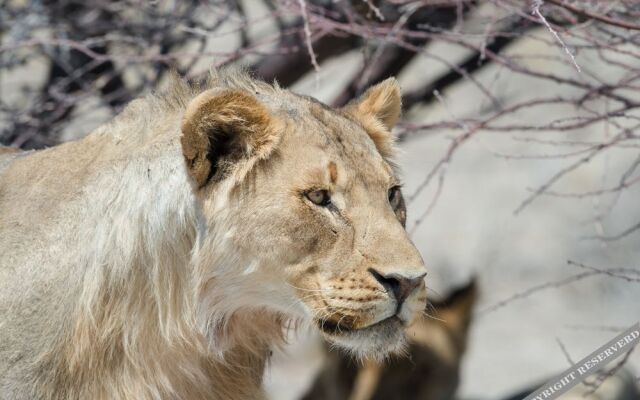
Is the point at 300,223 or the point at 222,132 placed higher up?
the point at 222,132

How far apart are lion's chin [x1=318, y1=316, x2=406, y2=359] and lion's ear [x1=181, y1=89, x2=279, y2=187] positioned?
1.54ft

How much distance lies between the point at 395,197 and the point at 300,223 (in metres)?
0.39

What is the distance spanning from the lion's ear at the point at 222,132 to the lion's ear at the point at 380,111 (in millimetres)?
524

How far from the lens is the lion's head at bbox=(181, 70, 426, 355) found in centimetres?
248

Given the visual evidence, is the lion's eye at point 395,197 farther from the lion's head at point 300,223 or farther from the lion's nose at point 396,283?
the lion's nose at point 396,283

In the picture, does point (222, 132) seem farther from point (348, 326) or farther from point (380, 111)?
point (380, 111)

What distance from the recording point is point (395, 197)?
9.24 ft

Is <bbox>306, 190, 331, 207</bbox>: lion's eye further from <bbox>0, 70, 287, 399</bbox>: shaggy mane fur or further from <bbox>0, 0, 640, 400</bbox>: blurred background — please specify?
<bbox>0, 0, 640, 400</bbox>: blurred background

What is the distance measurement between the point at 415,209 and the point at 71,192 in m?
4.52

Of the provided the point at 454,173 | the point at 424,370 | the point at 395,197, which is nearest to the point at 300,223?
the point at 395,197

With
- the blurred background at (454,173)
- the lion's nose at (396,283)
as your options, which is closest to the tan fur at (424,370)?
the blurred background at (454,173)

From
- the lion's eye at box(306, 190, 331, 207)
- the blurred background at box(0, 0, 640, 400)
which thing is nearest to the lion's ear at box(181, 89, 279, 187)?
the lion's eye at box(306, 190, 331, 207)

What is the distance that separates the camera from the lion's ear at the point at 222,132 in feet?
8.18

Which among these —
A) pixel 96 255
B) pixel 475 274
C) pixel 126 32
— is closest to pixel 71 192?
pixel 96 255
